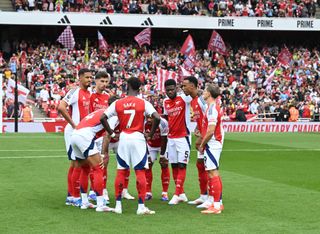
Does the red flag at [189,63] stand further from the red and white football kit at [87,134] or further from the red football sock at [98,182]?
the red football sock at [98,182]

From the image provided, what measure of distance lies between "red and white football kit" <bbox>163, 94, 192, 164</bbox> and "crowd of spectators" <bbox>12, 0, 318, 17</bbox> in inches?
1316

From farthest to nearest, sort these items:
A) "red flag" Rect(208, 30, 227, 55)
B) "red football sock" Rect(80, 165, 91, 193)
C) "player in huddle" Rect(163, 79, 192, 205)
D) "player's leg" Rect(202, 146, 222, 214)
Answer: "red flag" Rect(208, 30, 227, 55), "player in huddle" Rect(163, 79, 192, 205), "red football sock" Rect(80, 165, 91, 193), "player's leg" Rect(202, 146, 222, 214)

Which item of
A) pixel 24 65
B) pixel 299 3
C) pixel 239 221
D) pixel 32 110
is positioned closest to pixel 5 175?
pixel 239 221

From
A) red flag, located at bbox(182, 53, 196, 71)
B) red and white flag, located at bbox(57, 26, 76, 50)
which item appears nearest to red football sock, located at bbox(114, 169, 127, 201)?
red flag, located at bbox(182, 53, 196, 71)

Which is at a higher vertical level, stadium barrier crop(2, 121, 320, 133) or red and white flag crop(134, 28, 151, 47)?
red and white flag crop(134, 28, 151, 47)

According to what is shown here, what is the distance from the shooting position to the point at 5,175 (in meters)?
17.1

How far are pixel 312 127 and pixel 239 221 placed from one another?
28.5m

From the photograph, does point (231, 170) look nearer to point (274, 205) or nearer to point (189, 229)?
point (274, 205)

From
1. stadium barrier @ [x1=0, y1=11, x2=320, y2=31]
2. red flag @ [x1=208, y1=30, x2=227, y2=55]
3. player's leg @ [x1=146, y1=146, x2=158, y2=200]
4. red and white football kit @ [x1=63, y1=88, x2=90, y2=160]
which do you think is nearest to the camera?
red and white football kit @ [x1=63, y1=88, x2=90, y2=160]

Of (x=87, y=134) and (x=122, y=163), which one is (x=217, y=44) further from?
(x=122, y=163)

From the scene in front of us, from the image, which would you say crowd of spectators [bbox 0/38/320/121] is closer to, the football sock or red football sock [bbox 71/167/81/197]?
red football sock [bbox 71/167/81/197]

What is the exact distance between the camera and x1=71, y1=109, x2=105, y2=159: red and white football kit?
1195 centimetres

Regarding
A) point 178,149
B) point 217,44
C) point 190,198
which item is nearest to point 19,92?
point 217,44

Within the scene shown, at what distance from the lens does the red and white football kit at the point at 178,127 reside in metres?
13.1
